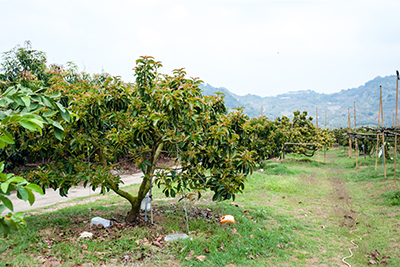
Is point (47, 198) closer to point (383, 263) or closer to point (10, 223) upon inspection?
point (10, 223)

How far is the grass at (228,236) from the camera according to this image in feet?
13.5

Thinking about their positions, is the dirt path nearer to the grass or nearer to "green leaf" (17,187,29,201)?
the grass

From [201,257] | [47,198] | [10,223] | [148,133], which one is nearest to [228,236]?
[201,257]

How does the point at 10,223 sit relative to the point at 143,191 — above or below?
above

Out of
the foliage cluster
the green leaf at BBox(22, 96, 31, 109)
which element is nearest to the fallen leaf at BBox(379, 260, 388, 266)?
the foliage cluster

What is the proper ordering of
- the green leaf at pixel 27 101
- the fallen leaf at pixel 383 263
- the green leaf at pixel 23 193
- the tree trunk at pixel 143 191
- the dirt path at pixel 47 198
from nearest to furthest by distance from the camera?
the green leaf at pixel 23 193, the green leaf at pixel 27 101, the fallen leaf at pixel 383 263, the tree trunk at pixel 143 191, the dirt path at pixel 47 198

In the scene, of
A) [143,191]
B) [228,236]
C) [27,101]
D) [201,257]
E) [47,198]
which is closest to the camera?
[27,101]

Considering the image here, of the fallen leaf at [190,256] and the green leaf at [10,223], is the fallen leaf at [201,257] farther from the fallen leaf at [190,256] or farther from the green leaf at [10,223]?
the green leaf at [10,223]

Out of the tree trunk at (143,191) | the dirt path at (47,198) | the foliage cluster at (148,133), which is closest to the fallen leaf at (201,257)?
the foliage cluster at (148,133)

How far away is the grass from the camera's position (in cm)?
410

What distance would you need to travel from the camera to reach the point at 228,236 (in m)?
5.08

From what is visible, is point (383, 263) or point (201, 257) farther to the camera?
point (383, 263)

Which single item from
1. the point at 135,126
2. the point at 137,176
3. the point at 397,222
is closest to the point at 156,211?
the point at 135,126

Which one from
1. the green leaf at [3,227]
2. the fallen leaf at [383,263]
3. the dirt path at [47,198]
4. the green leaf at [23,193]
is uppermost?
the green leaf at [23,193]
